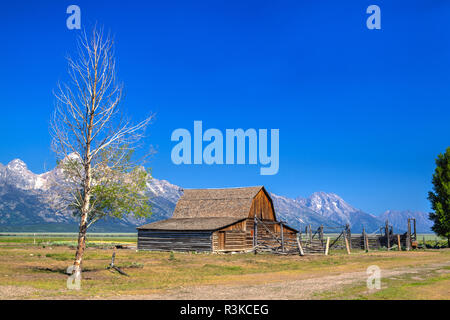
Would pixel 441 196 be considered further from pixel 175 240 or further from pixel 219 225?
pixel 175 240

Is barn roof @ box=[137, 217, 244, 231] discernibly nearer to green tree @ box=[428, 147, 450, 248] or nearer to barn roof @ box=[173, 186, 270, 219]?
barn roof @ box=[173, 186, 270, 219]

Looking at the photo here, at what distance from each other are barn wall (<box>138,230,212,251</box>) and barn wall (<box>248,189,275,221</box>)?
906cm

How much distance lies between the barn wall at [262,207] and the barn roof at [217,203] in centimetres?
104

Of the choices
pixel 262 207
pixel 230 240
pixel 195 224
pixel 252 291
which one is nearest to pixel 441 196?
pixel 262 207

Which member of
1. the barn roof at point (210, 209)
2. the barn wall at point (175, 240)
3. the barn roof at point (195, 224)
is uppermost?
the barn roof at point (210, 209)

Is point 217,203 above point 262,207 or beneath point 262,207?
above

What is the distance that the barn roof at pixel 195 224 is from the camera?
4756 cm

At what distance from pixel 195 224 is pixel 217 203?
8000 millimetres

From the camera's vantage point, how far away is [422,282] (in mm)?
18062

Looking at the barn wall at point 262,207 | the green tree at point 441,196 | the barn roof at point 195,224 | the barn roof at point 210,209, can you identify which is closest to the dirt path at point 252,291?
the barn roof at point 195,224

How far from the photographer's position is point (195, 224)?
4997 cm

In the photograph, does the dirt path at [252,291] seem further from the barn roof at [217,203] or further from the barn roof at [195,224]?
the barn roof at [217,203]
